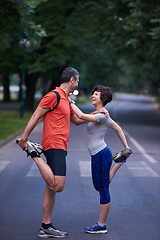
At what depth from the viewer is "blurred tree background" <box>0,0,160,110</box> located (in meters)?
Answer: 19.0

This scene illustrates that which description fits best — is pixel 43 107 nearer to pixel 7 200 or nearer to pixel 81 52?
pixel 7 200

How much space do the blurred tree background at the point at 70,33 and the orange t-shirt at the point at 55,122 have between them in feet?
37.0

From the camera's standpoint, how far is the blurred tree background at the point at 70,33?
19.0 metres

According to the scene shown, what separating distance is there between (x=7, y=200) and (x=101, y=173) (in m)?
2.53

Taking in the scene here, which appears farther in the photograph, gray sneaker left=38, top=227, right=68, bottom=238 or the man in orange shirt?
gray sneaker left=38, top=227, right=68, bottom=238

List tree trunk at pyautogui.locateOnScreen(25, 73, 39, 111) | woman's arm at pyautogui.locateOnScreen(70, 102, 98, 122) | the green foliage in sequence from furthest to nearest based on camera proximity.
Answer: tree trunk at pyautogui.locateOnScreen(25, 73, 39, 111) → the green foliage → woman's arm at pyautogui.locateOnScreen(70, 102, 98, 122)

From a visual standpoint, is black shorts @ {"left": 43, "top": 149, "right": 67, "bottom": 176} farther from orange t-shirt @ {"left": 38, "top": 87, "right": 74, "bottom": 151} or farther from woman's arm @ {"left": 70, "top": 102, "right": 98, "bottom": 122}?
woman's arm @ {"left": 70, "top": 102, "right": 98, "bottom": 122}

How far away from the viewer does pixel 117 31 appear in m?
26.7

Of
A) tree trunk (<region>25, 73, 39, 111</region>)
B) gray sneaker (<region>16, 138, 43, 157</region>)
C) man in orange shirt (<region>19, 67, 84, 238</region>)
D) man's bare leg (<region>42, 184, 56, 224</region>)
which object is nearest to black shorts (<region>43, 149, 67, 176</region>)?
man in orange shirt (<region>19, 67, 84, 238</region>)

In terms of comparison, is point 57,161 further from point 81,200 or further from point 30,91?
point 30,91

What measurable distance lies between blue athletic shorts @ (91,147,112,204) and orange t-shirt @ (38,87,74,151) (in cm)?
47

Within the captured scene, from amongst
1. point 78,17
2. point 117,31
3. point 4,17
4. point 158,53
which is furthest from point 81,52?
point 4,17

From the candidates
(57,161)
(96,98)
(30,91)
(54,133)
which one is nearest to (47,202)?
(57,161)

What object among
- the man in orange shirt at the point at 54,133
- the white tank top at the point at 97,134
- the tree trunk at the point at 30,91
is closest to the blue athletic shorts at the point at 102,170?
the white tank top at the point at 97,134
